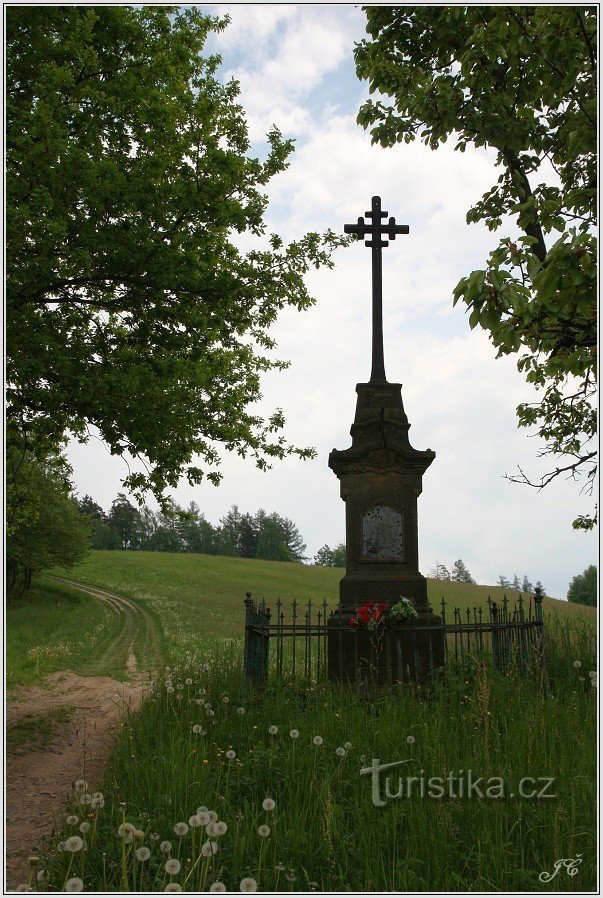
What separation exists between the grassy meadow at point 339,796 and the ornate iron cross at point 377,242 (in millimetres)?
5459

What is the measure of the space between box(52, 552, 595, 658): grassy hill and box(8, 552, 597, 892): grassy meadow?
11.7 meters

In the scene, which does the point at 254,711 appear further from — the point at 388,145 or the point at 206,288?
the point at 388,145

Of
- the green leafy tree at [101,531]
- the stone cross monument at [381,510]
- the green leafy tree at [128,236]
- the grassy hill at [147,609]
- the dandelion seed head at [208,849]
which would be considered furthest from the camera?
the green leafy tree at [101,531]

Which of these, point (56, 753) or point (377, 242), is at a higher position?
point (377, 242)

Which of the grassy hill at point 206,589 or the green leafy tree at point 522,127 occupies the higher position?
the green leafy tree at point 522,127

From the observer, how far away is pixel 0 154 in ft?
17.5

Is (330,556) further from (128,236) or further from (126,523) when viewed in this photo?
(128,236)

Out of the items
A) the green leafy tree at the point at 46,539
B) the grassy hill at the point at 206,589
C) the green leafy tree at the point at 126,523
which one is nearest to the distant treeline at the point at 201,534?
the green leafy tree at the point at 126,523

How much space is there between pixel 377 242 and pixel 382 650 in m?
6.78

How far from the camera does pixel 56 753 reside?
7.96 meters

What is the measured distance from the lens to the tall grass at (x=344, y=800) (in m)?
3.71

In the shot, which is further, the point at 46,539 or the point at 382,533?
→ the point at 46,539

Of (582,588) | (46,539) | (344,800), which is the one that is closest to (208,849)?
(344,800)

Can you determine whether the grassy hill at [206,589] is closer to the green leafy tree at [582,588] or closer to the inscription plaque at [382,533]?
the green leafy tree at [582,588]
